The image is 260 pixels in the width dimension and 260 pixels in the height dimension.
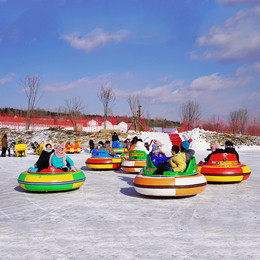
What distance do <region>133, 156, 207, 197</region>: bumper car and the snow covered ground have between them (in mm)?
234

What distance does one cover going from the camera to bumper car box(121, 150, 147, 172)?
1128 centimetres

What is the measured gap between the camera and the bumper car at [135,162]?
11281 millimetres

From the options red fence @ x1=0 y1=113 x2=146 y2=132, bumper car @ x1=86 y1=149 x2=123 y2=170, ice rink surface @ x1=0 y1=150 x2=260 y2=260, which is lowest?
ice rink surface @ x1=0 y1=150 x2=260 y2=260

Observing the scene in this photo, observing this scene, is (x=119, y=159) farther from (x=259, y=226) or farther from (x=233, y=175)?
(x=259, y=226)

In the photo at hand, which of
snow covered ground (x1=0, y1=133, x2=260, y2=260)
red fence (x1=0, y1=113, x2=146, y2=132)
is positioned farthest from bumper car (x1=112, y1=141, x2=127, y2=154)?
red fence (x1=0, y1=113, x2=146, y2=132)

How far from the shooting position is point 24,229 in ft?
15.8

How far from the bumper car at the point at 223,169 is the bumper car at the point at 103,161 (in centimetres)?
436

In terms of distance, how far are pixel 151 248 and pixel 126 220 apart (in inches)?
55.4

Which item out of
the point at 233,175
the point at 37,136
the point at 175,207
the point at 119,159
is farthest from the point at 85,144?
the point at 175,207

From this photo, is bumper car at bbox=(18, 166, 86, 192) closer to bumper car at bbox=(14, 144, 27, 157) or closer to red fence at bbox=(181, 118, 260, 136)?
bumper car at bbox=(14, 144, 27, 157)

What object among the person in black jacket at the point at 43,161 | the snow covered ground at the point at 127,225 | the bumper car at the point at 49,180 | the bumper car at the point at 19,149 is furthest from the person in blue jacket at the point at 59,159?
the bumper car at the point at 19,149

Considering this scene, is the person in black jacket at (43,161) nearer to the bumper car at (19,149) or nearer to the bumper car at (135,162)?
the bumper car at (135,162)

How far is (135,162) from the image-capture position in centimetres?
1134

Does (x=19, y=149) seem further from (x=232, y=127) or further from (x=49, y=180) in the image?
(x=232, y=127)
